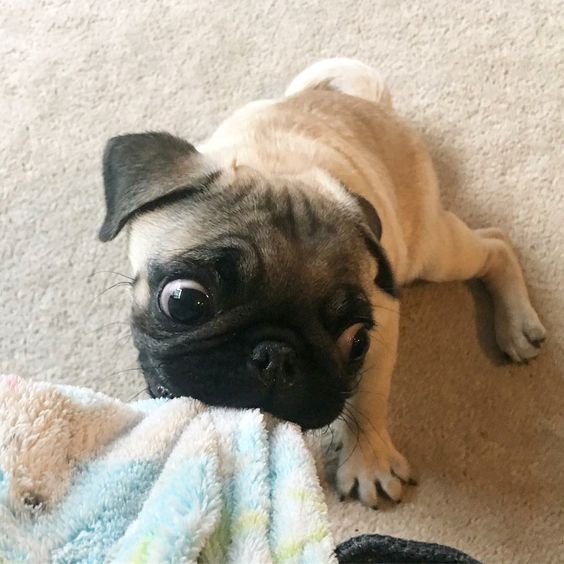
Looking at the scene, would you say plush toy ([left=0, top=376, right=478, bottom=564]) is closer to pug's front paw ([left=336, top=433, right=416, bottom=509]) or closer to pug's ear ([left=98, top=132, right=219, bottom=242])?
pug's ear ([left=98, top=132, right=219, bottom=242])

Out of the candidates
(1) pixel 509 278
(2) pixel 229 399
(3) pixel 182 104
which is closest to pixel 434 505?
(1) pixel 509 278

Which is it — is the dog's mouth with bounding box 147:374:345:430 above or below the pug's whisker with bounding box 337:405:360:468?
above

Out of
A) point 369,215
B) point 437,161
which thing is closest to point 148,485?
point 369,215

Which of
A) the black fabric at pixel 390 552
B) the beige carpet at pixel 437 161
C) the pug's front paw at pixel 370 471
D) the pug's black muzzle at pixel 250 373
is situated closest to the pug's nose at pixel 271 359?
the pug's black muzzle at pixel 250 373

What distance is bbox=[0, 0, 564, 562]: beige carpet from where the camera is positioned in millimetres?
2082

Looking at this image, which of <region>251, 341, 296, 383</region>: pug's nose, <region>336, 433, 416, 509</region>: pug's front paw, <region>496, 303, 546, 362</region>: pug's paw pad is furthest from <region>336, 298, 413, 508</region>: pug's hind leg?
<region>251, 341, 296, 383</region>: pug's nose

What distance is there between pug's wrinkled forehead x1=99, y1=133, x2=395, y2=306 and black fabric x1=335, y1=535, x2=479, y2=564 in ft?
1.43

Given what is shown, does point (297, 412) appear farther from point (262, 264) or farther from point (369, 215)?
point (369, 215)

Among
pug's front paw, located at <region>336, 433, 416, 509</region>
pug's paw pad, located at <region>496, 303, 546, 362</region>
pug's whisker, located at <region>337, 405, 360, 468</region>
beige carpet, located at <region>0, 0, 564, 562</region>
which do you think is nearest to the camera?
pug's whisker, located at <region>337, 405, 360, 468</region>

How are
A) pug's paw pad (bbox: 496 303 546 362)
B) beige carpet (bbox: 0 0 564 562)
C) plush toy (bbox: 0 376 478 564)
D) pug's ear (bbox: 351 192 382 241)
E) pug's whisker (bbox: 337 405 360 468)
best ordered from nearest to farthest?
plush toy (bbox: 0 376 478 564) → pug's ear (bbox: 351 192 382 241) → pug's whisker (bbox: 337 405 360 468) → beige carpet (bbox: 0 0 564 562) → pug's paw pad (bbox: 496 303 546 362)

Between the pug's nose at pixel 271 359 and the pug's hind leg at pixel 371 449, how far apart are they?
55 centimetres

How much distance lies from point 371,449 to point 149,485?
981 mm

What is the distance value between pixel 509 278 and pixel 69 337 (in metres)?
1.27

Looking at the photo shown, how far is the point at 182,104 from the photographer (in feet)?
8.35
